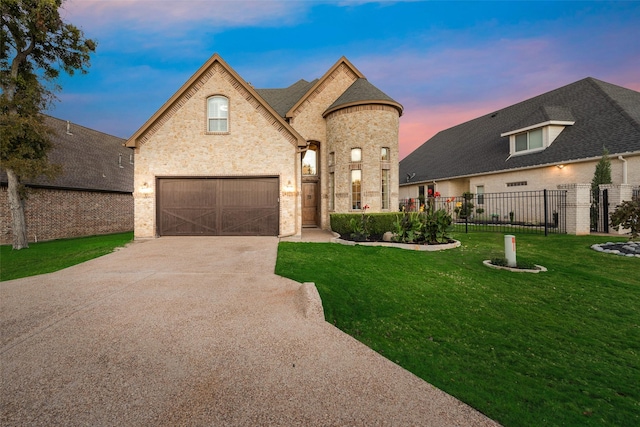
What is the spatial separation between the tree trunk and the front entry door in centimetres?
1313

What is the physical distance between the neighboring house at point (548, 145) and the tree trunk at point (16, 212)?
25822 mm

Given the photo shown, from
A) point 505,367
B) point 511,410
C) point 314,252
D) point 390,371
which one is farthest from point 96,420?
point 314,252

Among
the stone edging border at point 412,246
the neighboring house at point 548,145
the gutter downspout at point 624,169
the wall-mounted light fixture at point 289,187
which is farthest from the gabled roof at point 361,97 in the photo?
the gutter downspout at point 624,169

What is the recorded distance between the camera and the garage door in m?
13.4

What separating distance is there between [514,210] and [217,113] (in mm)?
18472

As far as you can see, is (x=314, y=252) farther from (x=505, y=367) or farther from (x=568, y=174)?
(x=568, y=174)

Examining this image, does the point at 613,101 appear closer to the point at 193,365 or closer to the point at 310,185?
the point at 310,185

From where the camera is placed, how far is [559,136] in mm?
18422

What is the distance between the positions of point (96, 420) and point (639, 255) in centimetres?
1319

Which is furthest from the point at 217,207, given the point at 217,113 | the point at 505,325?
the point at 505,325

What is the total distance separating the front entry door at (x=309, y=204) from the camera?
61.6 ft

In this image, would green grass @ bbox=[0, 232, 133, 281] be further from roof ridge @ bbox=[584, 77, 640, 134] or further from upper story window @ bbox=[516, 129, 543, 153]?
roof ridge @ bbox=[584, 77, 640, 134]

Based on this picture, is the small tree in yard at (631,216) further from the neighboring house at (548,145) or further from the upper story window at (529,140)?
the upper story window at (529,140)

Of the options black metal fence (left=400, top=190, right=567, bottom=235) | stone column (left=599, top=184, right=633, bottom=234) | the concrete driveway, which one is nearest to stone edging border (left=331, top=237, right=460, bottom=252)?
black metal fence (left=400, top=190, right=567, bottom=235)
